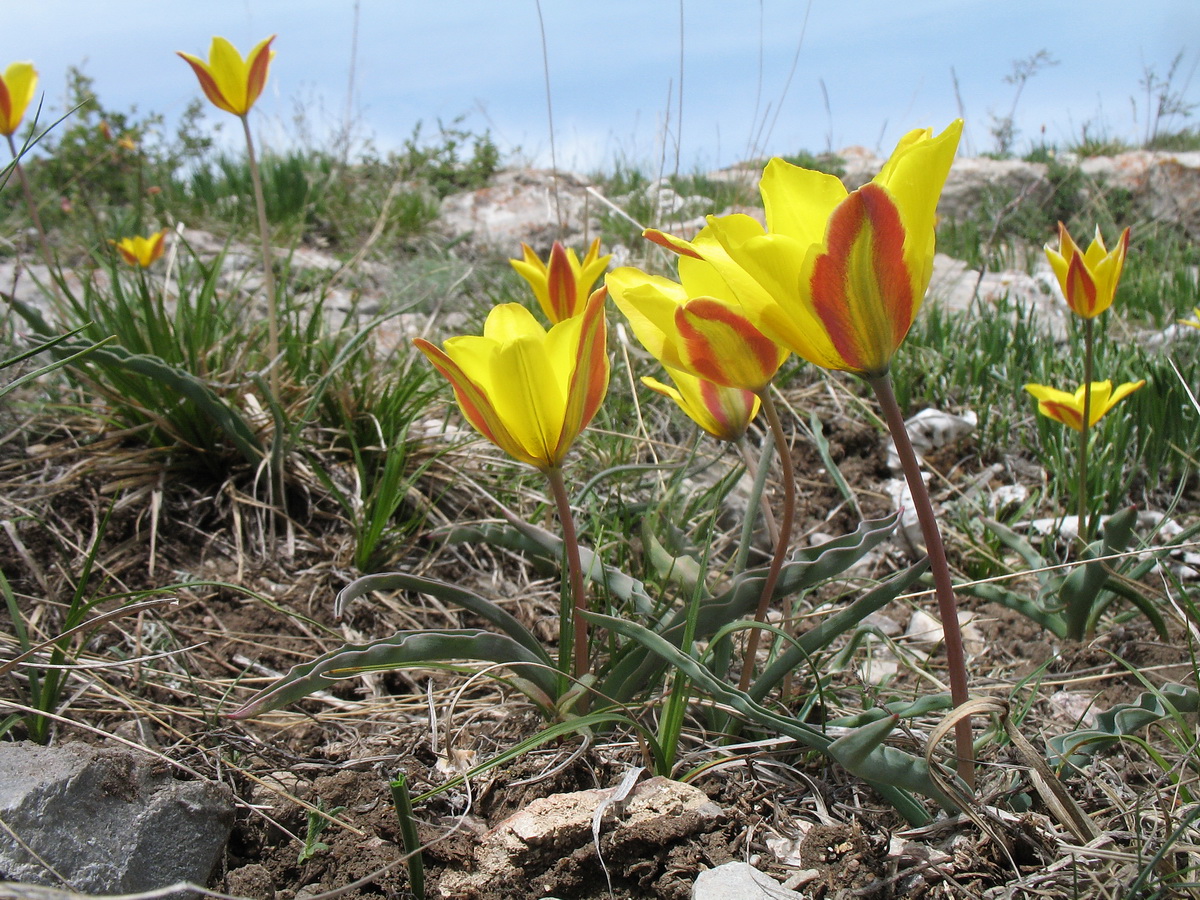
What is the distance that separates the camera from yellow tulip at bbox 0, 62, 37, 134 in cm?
203

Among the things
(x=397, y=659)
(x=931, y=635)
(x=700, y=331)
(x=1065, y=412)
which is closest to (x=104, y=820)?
(x=397, y=659)

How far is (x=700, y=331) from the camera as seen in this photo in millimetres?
872

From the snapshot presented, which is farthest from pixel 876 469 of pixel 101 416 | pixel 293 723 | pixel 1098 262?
pixel 101 416

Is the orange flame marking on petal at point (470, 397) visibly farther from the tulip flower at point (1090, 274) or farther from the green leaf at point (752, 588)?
the tulip flower at point (1090, 274)

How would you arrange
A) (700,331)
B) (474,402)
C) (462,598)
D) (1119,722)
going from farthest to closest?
(462,598), (1119,722), (474,402), (700,331)

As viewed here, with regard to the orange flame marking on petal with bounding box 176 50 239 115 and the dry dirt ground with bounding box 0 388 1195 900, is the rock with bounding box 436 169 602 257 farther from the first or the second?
the dry dirt ground with bounding box 0 388 1195 900

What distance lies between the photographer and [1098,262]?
5.59 ft

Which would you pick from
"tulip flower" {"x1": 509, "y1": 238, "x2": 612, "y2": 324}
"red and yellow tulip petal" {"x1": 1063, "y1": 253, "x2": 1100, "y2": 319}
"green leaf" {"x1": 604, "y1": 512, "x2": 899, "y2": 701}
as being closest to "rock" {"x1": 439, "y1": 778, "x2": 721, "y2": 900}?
"green leaf" {"x1": 604, "y1": 512, "x2": 899, "y2": 701}

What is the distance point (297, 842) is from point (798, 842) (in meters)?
0.66

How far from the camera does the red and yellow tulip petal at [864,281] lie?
70 centimetres

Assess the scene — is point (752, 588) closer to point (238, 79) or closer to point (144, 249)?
point (238, 79)

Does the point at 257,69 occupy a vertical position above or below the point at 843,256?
above

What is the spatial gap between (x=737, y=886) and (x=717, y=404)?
23.7 inches

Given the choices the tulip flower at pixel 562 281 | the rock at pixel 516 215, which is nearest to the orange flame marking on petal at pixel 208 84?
the tulip flower at pixel 562 281
